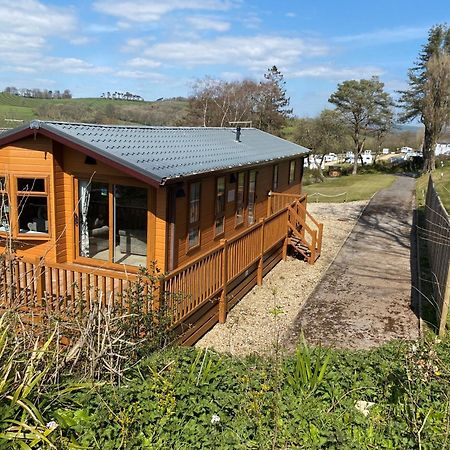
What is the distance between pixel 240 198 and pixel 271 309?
3177 mm

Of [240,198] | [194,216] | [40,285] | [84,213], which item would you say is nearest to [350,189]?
[240,198]

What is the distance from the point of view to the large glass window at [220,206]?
10031 mm

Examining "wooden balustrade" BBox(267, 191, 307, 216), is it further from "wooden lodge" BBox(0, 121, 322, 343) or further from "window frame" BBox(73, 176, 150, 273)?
"window frame" BBox(73, 176, 150, 273)

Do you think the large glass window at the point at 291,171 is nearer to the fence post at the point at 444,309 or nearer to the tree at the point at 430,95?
the fence post at the point at 444,309

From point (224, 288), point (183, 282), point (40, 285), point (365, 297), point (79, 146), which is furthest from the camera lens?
point (365, 297)

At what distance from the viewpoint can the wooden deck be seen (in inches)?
237

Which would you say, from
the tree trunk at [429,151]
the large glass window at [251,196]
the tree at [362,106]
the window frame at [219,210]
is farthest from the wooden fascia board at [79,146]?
the tree at [362,106]

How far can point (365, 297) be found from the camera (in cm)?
1054

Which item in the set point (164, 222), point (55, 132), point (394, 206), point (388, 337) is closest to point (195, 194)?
point (164, 222)

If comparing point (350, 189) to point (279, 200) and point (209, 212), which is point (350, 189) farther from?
point (209, 212)

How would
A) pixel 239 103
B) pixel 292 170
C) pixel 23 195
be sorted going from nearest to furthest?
pixel 23 195, pixel 292 170, pixel 239 103

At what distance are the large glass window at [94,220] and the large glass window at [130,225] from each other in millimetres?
296

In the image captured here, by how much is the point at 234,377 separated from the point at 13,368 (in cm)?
202

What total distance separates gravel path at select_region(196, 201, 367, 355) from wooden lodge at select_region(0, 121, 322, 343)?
36cm
